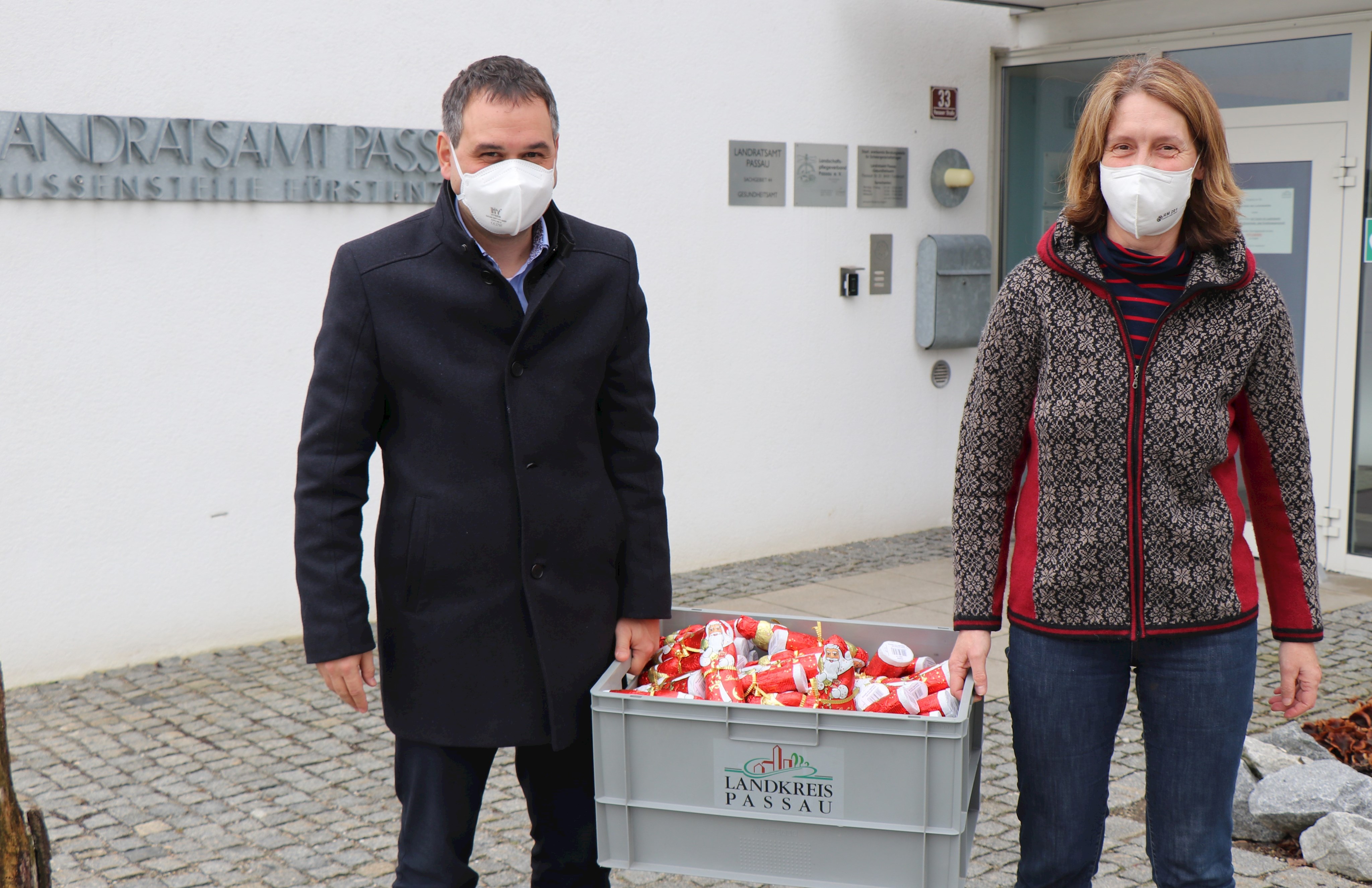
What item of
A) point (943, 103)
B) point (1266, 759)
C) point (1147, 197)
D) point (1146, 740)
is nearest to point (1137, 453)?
point (1147, 197)

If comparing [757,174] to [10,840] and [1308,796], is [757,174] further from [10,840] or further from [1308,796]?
[10,840]

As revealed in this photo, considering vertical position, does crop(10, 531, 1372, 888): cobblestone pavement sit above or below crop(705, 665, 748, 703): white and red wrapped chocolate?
below

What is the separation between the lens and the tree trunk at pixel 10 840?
2.03 m

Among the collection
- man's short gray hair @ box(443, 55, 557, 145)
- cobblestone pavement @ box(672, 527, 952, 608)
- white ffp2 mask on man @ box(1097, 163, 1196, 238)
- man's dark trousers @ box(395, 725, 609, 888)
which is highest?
man's short gray hair @ box(443, 55, 557, 145)

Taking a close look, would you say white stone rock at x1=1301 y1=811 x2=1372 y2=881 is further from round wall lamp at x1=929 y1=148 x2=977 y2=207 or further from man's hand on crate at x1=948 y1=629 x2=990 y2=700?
round wall lamp at x1=929 y1=148 x2=977 y2=207

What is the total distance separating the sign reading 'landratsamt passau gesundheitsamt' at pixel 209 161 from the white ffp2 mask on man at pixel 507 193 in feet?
8.39

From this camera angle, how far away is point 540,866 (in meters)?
2.74

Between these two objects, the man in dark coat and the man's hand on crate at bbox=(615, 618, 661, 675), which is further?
the man's hand on crate at bbox=(615, 618, 661, 675)

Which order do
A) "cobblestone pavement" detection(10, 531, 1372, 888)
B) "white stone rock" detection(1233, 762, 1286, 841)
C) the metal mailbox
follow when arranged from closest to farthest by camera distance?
"cobblestone pavement" detection(10, 531, 1372, 888) < "white stone rock" detection(1233, 762, 1286, 841) < the metal mailbox

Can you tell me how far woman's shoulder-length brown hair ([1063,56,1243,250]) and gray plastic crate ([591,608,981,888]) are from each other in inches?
35.0

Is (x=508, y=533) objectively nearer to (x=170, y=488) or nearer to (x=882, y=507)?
(x=170, y=488)

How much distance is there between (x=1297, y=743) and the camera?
14.5 ft

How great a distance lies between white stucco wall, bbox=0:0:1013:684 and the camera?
5480 mm

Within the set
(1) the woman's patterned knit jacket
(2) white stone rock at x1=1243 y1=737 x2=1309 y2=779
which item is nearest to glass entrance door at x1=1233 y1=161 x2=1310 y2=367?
(2) white stone rock at x1=1243 y1=737 x2=1309 y2=779
